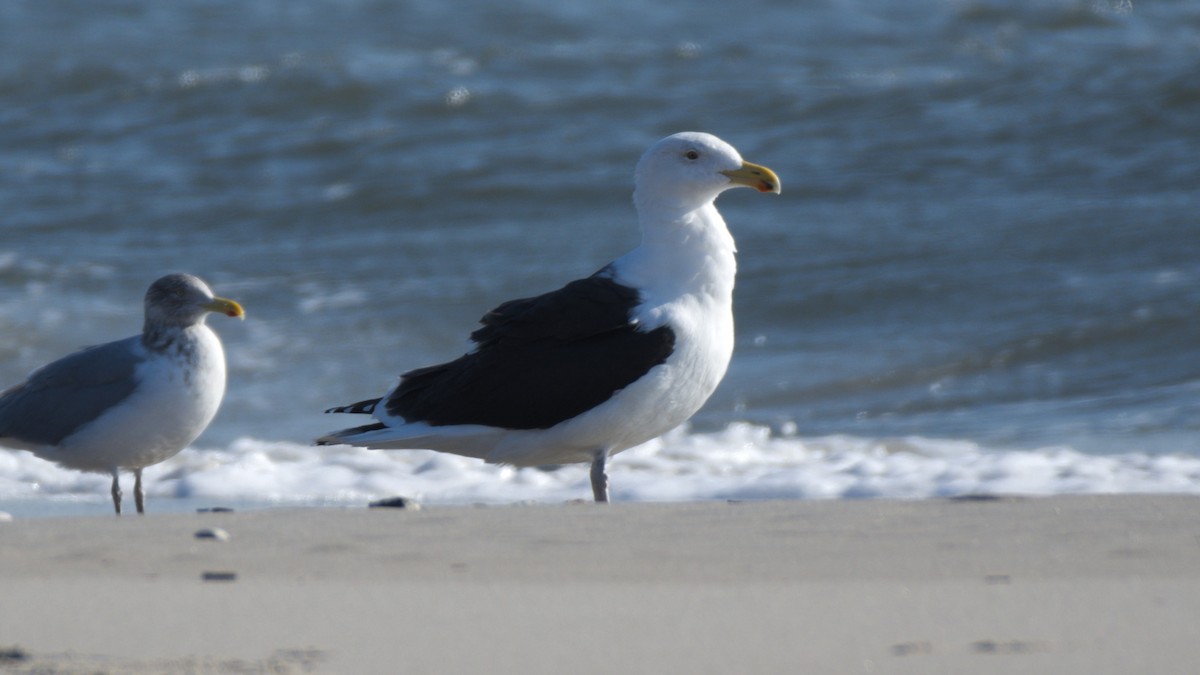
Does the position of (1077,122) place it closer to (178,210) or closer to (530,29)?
(530,29)

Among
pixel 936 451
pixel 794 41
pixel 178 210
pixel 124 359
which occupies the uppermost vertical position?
pixel 794 41

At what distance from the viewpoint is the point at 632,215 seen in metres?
11.0

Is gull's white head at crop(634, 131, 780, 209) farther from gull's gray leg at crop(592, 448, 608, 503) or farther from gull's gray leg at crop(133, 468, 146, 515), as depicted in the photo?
gull's gray leg at crop(133, 468, 146, 515)

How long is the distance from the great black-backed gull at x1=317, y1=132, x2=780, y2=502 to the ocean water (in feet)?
3.67

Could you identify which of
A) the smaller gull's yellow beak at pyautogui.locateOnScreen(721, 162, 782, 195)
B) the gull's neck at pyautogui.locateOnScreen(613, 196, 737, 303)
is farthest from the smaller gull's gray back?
the smaller gull's yellow beak at pyautogui.locateOnScreen(721, 162, 782, 195)

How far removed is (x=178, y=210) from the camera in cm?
1200

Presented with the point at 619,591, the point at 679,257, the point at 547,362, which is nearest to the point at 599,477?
the point at 547,362

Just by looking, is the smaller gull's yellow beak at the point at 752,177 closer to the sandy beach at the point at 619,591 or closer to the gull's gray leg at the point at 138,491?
the sandy beach at the point at 619,591

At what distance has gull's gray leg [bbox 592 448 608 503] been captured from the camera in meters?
4.73

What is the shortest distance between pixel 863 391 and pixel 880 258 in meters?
2.27

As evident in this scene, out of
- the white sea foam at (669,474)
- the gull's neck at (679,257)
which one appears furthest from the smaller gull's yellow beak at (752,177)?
the white sea foam at (669,474)

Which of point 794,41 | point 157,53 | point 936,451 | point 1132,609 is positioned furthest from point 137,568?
point 157,53

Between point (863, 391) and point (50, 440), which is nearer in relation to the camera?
point (50, 440)

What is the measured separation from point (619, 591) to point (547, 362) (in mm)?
1852
